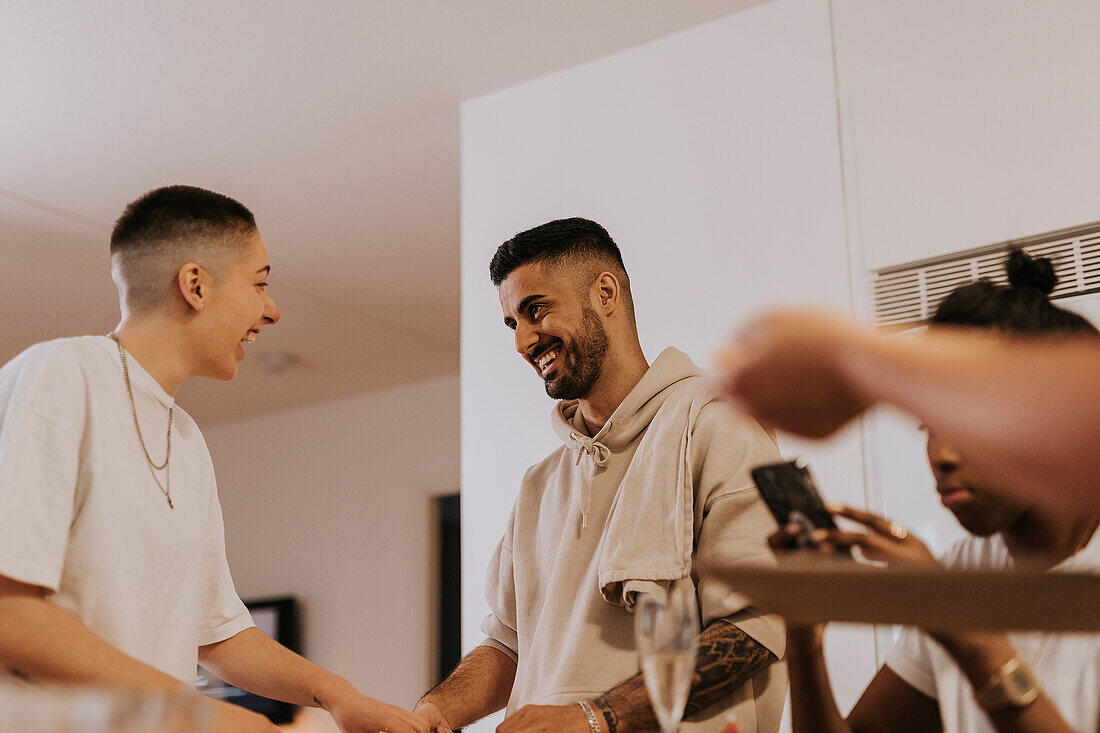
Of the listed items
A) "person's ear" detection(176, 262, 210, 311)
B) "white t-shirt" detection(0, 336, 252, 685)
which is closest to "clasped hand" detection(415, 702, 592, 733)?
"white t-shirt" detection(0, 336, 252, 685)

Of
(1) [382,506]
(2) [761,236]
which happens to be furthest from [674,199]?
(1) [382,506]

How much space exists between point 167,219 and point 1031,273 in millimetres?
1316

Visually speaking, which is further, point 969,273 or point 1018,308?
point 969,273

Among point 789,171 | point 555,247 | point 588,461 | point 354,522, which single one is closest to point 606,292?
point 555,247

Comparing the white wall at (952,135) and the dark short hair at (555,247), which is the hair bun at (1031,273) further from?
the dark short hair at (555,247)

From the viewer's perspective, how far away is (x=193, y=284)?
1689 millimetres

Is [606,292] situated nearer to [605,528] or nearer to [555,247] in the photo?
[555,247]

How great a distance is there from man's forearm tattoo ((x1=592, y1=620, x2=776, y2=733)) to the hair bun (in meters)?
0.62

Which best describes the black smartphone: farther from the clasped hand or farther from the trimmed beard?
the trimmed beard

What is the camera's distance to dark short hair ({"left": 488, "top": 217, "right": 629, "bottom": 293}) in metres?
2.09

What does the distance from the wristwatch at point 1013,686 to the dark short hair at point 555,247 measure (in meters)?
1.26

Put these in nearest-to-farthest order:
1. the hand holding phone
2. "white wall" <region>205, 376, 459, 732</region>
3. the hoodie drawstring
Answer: the hand holding phone, the hoodie drawstring, "white wall" <region>205, 376, 459, 732</region>

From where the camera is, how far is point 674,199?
2.62m

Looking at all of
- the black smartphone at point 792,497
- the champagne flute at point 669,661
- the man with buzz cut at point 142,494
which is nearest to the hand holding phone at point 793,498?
the black smartphone at point 792,497
